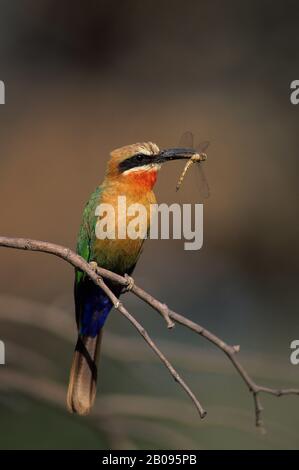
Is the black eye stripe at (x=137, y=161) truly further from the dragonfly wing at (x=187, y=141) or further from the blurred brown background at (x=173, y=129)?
the blurred brown background at (x=173, y=129)

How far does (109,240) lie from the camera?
273 cm

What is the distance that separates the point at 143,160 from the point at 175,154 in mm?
120

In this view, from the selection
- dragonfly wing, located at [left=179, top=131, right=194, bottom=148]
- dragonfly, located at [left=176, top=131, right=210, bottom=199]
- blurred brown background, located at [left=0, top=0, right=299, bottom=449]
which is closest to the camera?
dragonfly, located at [left=176, top=131, right=210, bottom=199]

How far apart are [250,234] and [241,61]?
139 cm

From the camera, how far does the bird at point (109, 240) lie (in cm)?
273

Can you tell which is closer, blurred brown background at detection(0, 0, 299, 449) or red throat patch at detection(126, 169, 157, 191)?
red throat patch at detection(126, 169, 157, 191)

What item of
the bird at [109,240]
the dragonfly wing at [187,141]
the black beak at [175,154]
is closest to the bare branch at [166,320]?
the bird at [109,240]

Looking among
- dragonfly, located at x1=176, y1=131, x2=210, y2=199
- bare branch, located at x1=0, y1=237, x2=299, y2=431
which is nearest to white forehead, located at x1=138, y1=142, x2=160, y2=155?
dragonfly, located at x1=176, y1=131, x2=210, y2=199

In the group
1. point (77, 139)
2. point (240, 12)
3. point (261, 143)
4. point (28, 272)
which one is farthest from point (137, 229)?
point (240, 12)

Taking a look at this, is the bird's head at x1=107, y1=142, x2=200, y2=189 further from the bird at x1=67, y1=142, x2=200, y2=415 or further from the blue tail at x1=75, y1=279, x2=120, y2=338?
the blue tail at x1=75, y1=279, x2=120, y2=338

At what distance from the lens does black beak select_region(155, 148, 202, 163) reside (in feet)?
9.01

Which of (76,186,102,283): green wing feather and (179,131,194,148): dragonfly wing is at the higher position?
(179,131,194,148): dragonfly wing

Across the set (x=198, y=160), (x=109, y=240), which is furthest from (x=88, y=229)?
(x=198, y=160)

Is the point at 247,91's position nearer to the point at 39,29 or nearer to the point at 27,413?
the point at 39,29
